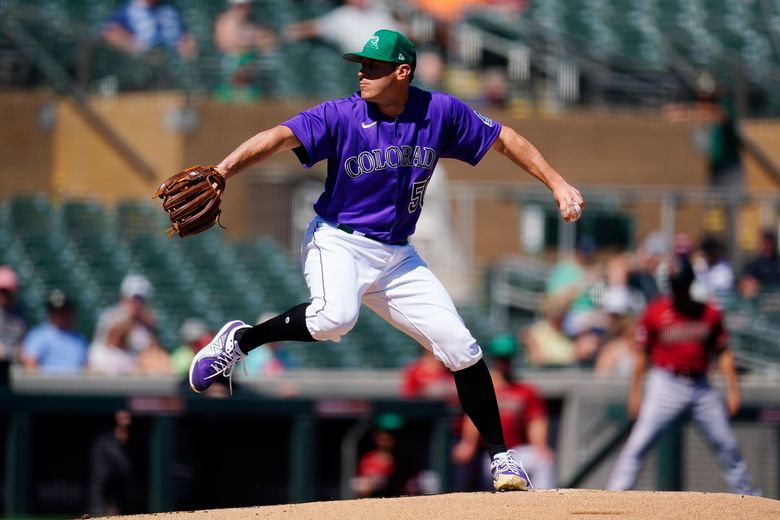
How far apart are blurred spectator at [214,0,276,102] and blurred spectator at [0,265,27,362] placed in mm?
3698

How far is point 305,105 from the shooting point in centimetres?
1300

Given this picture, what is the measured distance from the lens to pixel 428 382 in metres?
9.34

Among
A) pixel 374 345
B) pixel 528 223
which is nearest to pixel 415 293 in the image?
pixel 374 345

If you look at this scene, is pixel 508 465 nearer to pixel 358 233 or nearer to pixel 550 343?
pixel 358 233

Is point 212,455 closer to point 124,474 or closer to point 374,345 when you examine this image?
point 124,474

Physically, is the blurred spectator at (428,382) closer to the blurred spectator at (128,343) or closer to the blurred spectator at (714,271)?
the blurred spectator at (128,343)

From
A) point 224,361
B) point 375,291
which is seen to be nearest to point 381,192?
point 375,291

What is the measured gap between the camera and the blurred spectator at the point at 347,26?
13.5m

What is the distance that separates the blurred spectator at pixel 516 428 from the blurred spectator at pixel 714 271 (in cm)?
341

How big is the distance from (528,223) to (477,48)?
2.46 m

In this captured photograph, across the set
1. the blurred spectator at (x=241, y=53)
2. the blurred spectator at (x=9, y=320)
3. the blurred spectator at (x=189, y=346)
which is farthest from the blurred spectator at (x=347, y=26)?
the blurred spectator at (x=9, y=320)

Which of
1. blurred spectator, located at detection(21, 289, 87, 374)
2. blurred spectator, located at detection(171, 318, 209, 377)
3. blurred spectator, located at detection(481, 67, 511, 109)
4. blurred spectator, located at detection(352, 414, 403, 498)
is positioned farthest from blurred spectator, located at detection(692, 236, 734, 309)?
blurred spectator, located at detection(21, 289, 87, 374)

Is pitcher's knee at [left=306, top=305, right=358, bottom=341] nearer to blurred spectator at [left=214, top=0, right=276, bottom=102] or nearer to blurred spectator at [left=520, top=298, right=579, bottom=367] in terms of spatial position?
blurred spectator at [left=520, top=298, right=579, bottom=367]

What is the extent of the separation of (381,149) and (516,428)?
12.6ft
